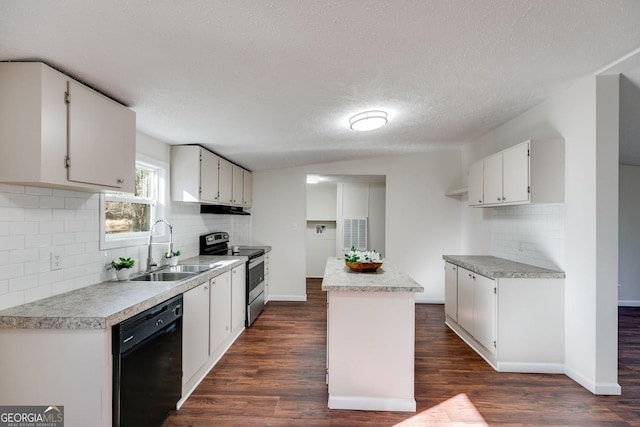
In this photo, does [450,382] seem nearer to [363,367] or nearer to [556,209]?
[363,367]

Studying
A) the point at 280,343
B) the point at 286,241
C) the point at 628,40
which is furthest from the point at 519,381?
the point at 286,241

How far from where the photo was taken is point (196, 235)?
394 centimetres

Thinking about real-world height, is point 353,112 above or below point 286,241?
above

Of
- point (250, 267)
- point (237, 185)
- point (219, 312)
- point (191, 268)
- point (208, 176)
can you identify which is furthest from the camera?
point (237, 185)

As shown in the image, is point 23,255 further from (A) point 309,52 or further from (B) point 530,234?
(B) point 530,234

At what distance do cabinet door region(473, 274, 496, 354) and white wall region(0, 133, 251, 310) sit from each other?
3284 millimetres

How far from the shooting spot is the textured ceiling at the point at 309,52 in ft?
4.60

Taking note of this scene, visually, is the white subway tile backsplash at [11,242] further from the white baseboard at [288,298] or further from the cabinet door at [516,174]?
the white baseboard at [288,298]

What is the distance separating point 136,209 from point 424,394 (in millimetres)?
2998

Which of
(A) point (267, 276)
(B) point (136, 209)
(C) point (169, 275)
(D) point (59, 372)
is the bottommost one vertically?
(A) point (267, 276)

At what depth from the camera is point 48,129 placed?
161 centimetres

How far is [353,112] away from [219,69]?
1.30m

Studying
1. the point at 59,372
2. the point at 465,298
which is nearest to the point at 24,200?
the point at 59,372

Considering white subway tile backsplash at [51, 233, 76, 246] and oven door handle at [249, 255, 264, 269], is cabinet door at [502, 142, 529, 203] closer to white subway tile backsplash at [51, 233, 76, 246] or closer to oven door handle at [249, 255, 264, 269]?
oven door handle at [249, 255, 264, 269]
